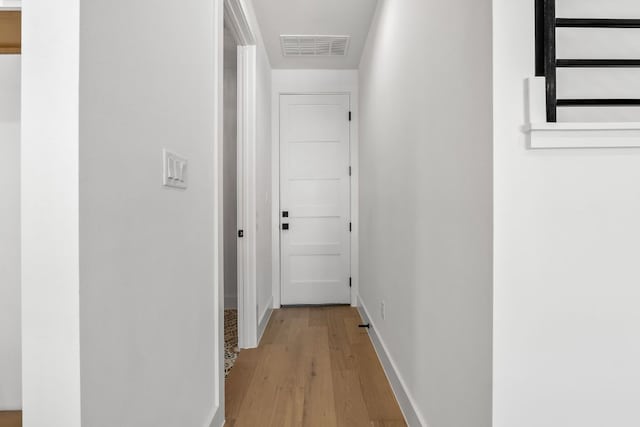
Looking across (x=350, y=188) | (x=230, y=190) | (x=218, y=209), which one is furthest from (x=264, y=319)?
(x=218, y=209)

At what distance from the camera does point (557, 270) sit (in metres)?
1.01

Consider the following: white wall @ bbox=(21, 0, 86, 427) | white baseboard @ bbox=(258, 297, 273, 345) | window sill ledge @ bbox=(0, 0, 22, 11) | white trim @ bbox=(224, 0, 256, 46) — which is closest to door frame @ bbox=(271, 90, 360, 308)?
white baseboard @ bbox=(258, 297, 273, 345)

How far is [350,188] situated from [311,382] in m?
2.25

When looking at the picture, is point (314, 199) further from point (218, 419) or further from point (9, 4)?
point (9, 4)

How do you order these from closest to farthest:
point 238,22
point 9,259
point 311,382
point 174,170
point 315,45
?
point 174,170 → point 9,259 → point 311,382 → point 238,22 → point 315,45

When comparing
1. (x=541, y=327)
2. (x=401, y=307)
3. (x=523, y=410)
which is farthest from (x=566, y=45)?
(x=401, y=307)

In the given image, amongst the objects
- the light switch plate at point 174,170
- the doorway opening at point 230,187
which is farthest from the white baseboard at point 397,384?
the doorway opening at point 230,187

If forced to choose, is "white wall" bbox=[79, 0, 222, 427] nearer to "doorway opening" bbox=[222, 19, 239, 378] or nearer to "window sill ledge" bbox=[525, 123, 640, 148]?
"window sill ledge" bbox=[525, 123, 640, 148]

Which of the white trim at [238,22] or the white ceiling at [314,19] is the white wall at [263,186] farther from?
the white trim at [238,22]

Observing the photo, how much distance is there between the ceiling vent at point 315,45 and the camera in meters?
3.31

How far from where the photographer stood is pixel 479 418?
107cm

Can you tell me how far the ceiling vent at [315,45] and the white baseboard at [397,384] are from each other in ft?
7.96

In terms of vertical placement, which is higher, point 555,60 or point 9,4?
point 9,4

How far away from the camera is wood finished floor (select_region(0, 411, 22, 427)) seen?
1.36 meters
